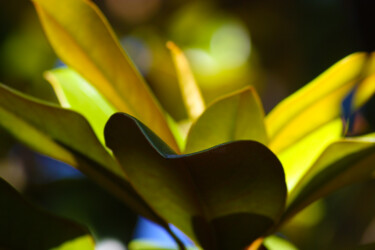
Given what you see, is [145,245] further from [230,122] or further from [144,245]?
[230,122]

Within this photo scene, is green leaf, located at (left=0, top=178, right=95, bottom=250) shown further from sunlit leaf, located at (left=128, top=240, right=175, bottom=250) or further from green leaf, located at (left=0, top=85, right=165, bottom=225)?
sunlit leaf, located at (left=128, top=240, right=175, bottom=250)

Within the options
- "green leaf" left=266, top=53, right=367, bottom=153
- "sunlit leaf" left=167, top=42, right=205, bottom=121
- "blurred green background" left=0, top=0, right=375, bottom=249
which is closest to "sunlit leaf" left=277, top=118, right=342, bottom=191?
"green leaf" left=266, top=53, right=367, bottom=153

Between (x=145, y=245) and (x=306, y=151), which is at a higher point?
(x=306, y=151)

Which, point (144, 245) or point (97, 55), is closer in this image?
point (97, 55)

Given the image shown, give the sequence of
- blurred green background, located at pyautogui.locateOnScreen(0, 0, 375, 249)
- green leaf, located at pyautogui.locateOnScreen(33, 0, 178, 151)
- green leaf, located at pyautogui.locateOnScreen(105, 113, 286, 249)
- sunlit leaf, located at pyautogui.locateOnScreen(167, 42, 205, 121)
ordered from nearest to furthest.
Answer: green leaf, located at pyautogui.locateOnScreen(105, 113, 286, 249) < green leaf, located at pyautogui.locateOnScreen(33, 0, 178, 151) < sunlit leaf, located at pyautogui.locateOnScreen(167, 42, 205, 121) < blurred green background, located at pyautogui.locateOnScreen(0, 0, 375, 249)

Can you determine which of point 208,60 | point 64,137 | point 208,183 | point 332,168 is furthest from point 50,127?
point 208,60

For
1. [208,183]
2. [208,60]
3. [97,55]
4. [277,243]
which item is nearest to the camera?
[208,183]

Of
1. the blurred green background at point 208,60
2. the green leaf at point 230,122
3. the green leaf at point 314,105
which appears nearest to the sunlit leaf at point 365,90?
the green leaf at point 314,105
